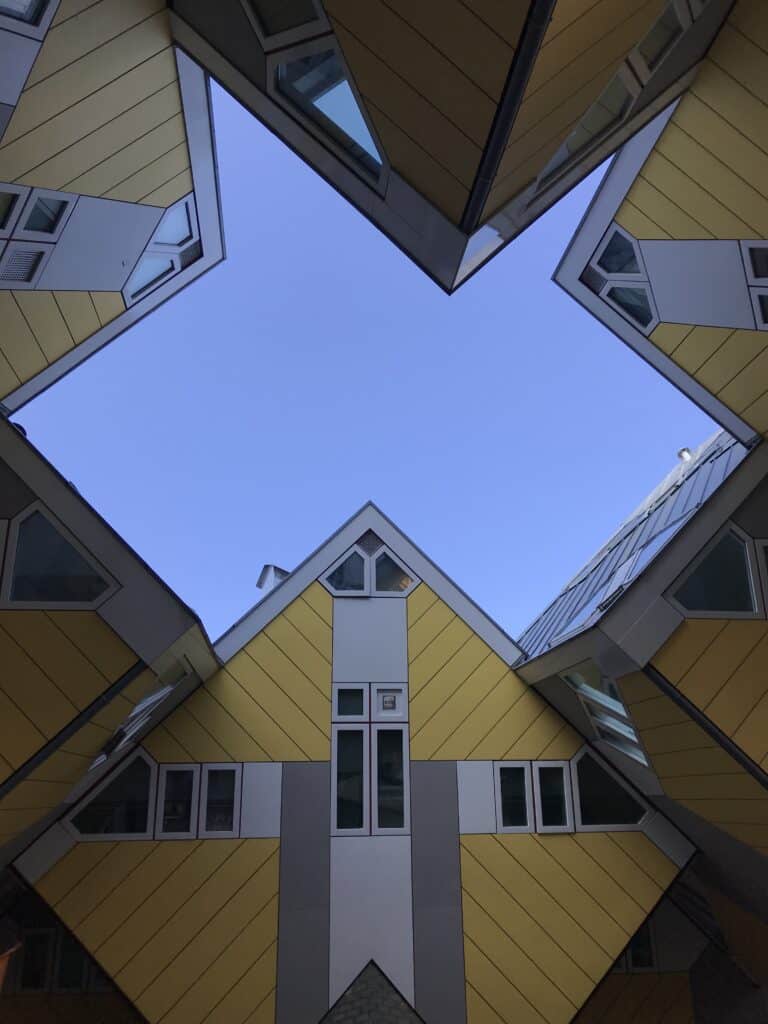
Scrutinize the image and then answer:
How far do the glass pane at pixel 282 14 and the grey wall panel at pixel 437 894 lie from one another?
24.2ft

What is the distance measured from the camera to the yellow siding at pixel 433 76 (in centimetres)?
344

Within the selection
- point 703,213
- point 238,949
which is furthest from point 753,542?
point 238,949

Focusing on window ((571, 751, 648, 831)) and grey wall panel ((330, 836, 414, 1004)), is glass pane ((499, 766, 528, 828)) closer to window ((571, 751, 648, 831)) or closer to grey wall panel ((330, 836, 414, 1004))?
window ((571, 751, 648, 831))

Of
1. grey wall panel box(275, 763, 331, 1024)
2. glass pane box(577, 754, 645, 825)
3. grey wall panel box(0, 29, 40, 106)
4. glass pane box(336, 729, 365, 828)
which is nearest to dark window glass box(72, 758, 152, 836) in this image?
grey wall panel box(275, 763, 331, 1024)

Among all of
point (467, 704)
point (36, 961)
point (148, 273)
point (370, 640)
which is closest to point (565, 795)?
Result: point (467, 704)

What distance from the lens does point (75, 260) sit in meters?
6.14

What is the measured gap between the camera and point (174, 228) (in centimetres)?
733

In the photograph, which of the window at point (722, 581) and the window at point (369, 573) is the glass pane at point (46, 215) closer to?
the window at point (369, 573)

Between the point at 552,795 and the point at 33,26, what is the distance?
28.3ft

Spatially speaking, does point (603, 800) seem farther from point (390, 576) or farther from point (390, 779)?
point (390, 576)

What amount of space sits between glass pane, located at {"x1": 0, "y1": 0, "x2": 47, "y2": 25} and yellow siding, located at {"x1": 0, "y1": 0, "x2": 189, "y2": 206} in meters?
0.14

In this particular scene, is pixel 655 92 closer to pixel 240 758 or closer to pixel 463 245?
pixel 463 245

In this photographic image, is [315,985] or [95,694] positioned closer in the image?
[95,694]

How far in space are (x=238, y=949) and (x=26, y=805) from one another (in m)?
2.97
